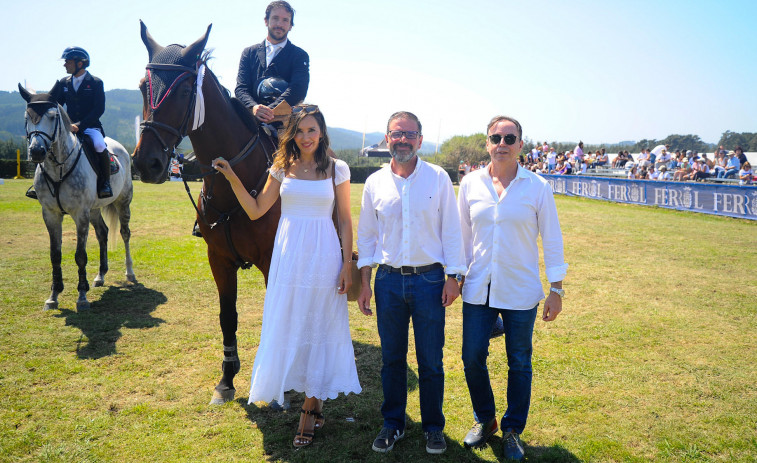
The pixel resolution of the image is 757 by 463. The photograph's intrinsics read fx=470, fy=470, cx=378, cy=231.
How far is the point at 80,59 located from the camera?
7109mm

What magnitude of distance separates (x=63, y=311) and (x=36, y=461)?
153 inches

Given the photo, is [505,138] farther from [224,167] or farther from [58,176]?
[58,176]

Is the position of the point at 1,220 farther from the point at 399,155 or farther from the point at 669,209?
the point at 669,209

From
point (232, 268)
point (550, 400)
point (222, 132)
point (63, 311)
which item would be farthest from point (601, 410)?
point (63, 311)

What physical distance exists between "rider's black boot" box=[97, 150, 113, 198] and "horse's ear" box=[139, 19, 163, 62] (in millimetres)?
4497

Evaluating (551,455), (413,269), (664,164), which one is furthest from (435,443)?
(664,164)

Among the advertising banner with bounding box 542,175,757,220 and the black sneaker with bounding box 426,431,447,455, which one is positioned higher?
the advertising banner with bounding box 542,175,757,220

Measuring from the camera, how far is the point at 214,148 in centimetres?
400

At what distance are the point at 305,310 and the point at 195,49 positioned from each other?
2.22 meters

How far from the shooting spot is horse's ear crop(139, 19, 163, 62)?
376 centimetres

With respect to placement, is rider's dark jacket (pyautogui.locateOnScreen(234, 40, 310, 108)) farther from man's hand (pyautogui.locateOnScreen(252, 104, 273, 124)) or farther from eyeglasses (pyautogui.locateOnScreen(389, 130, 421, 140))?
eyeglasses (pyautogui.locateOnScreen(389, 130, 421, 140))

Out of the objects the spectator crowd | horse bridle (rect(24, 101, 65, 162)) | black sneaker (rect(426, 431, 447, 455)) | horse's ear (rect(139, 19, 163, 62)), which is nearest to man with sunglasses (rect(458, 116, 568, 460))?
black sneaker (rect(426, 431, 447, 455))

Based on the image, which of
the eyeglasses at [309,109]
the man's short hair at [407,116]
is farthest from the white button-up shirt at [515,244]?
the eyeglasses at [309,109]

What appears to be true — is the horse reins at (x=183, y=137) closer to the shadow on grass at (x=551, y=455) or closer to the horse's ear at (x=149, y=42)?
the horse's ear at (x=149, y=42)
